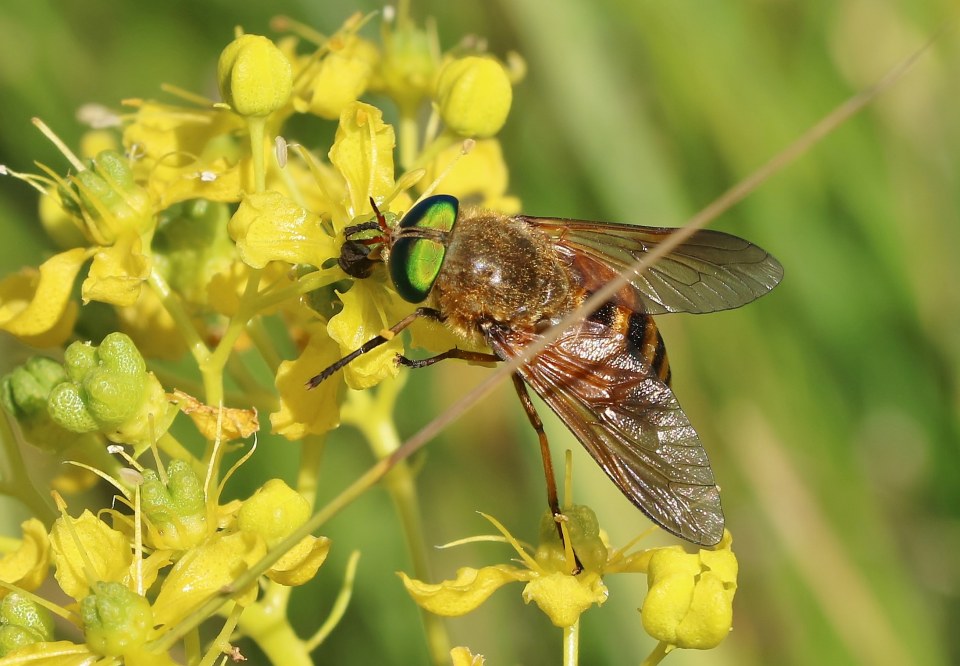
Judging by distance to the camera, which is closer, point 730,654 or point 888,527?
point 730,654

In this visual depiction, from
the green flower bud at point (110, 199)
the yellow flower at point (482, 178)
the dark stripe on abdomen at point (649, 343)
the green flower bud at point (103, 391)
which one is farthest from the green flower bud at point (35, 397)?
the dark stripe on abdomen at point (649, 343)

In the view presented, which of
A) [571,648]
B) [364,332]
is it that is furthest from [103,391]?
[571,648]

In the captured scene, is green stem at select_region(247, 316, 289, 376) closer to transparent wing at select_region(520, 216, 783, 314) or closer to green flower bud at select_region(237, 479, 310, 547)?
green flower bud at select_region(237, 479, 310, 547)

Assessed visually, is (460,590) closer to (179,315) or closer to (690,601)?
(690,601)

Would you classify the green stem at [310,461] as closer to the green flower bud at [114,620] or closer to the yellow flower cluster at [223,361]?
the yellow flower cluster at [223,361]

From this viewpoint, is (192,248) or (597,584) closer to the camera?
(597,584)

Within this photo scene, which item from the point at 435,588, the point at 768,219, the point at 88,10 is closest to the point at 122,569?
the point at 435,588

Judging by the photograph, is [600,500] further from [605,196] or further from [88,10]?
[88,10]
